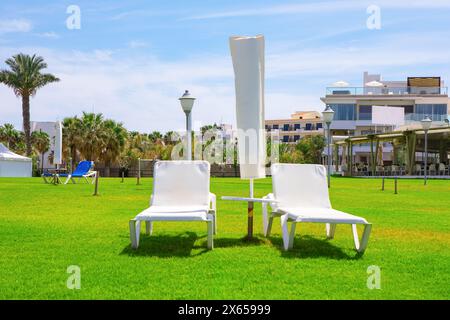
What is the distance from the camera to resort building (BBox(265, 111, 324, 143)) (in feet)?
321

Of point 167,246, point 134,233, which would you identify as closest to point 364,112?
point 167,246

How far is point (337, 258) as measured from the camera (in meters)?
6.91

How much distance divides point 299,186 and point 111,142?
44.9 metres

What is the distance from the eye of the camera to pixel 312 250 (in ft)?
24.5

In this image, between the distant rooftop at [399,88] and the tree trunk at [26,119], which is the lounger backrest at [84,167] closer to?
the tree trunk at [26,119]

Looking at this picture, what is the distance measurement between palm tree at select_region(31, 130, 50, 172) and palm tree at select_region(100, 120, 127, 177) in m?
14.2

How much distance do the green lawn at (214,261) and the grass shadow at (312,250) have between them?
1 cm

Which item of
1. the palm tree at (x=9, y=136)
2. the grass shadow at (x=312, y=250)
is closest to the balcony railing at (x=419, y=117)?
the palm tree at (x=9, y=136)

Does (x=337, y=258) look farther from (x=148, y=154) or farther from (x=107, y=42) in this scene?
(x=148, y=154)

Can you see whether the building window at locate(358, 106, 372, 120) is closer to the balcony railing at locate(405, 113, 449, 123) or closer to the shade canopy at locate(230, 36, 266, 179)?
the balcony railing at locate(405, 113, 449, 123)

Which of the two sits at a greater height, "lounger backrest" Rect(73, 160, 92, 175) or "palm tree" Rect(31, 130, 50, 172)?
"palm tree" Rect(31, 130, 50, 172)

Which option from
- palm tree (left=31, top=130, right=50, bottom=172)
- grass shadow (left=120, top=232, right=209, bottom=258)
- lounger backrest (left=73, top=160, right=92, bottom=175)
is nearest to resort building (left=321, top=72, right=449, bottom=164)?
palm tree (left=31, top=130, right=50, bottom=172)
